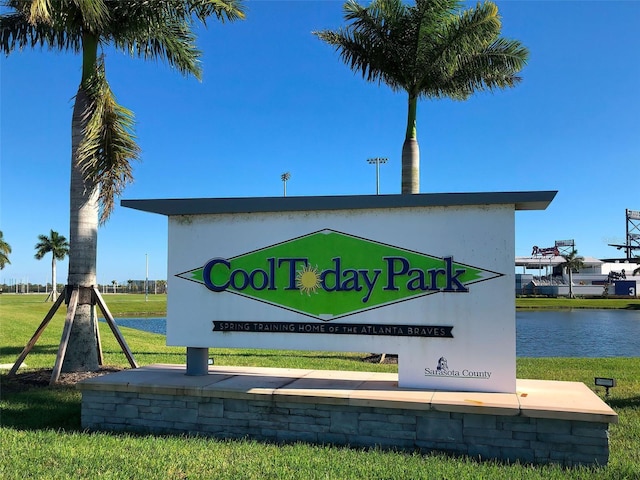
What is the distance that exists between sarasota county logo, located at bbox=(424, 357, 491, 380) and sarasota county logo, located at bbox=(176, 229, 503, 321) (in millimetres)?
872

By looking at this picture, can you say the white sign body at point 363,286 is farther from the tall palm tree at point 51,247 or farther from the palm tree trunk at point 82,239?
the tall palm tree at point 51,247

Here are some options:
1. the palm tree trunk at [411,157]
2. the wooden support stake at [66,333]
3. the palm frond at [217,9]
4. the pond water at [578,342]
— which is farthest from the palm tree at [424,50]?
the pond water at [578,342]

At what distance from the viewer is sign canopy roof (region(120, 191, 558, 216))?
6.32 m

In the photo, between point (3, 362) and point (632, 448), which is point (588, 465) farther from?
point (3, 362)

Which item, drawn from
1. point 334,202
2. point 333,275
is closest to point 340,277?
point 333,275

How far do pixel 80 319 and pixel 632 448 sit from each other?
28.8 feet

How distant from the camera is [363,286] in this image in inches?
270

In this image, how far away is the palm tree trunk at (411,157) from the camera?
13.3 m

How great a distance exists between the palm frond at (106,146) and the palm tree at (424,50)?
5.68 meters

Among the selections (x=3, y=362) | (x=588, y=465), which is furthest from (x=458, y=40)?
(x=3, y=362)

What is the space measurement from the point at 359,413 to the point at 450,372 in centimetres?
124

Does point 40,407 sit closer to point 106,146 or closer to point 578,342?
point 106,146

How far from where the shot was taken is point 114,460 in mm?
5090

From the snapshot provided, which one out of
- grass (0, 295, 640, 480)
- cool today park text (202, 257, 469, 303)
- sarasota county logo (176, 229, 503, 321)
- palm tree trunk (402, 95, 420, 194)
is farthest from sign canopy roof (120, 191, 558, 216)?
palm tree trunk (402, 95, 420, 194)
